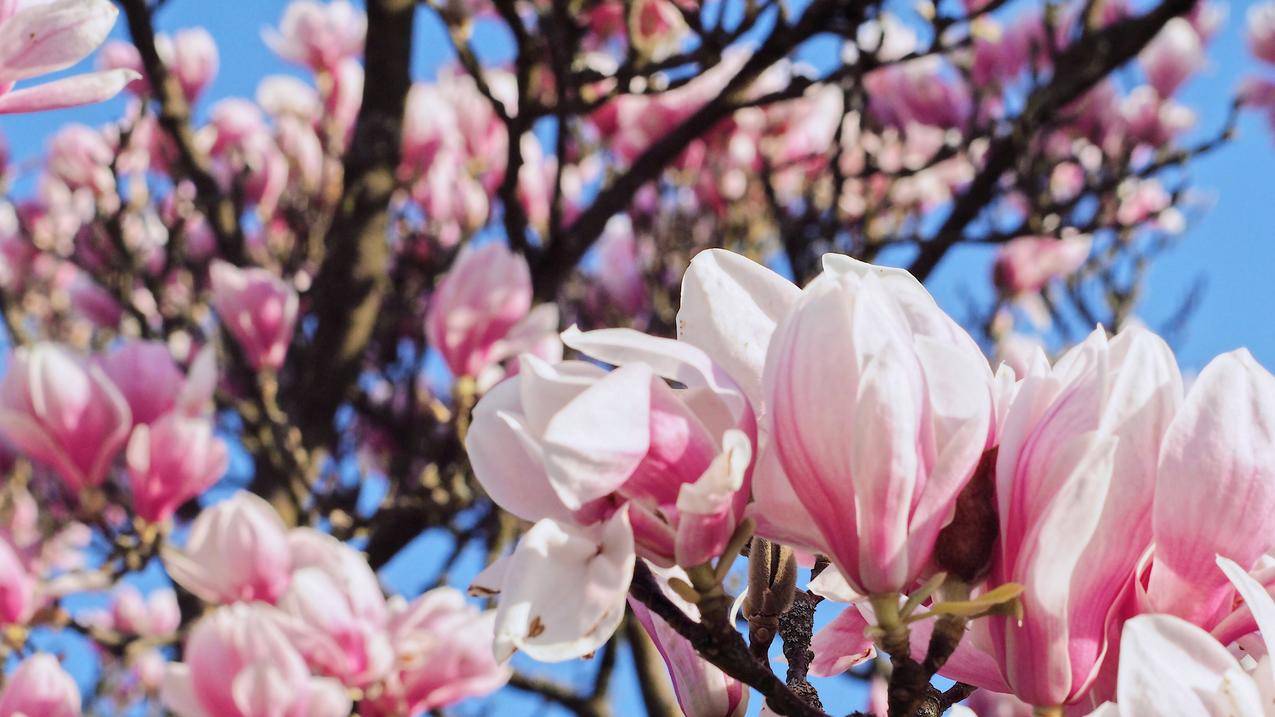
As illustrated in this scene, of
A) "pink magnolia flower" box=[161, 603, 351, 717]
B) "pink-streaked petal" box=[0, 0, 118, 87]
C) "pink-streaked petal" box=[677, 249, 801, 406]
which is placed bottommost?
"pink magnolia flower" box=[161, 603, 351, 717]

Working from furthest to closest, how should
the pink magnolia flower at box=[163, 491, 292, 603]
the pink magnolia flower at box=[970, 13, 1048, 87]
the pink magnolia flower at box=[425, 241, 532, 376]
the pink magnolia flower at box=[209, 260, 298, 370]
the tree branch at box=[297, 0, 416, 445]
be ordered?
1. the pink magnolia flower at box=[970, 13, 1048, 87]
2. the tree branch at box=[297, 0, 416, 445]
3. the pink magnolia flower at box=[209, 260, 298, 370]
4. the pink magnolia flower at box=[425, 241, 532, 376]
5. the pink magnolia flower at box=[163, 491, 292, 603]

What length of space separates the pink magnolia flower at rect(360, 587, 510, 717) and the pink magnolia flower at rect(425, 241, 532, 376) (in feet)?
2.24

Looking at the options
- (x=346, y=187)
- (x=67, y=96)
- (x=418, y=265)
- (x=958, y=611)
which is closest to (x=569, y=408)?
(x=958, y=611)

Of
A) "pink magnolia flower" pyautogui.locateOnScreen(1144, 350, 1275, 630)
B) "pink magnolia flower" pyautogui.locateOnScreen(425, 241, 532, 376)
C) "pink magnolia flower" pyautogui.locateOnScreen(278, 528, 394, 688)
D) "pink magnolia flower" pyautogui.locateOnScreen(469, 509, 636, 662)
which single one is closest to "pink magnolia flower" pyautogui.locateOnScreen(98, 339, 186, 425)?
"pink magnolia flower" pyautogui.locateOnScreen(425, 241, 532, 376)

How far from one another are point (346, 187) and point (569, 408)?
97.6 inches

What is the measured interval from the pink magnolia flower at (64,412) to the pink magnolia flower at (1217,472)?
195 centimetres

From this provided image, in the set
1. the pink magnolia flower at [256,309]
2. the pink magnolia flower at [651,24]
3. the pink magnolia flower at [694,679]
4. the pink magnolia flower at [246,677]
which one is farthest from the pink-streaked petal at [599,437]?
the pink magnolia flower at [256,309]

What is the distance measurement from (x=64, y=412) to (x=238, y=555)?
486 mm

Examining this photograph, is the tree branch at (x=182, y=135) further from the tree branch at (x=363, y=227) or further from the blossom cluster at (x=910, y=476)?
the blossom cluster at (x=910, y=476)

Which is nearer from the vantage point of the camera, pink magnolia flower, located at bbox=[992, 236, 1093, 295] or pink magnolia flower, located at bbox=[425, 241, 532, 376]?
pink magnolia flower, located at bbox=[425, 241, 532, 376]

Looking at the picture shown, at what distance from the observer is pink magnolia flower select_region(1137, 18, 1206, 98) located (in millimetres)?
4176

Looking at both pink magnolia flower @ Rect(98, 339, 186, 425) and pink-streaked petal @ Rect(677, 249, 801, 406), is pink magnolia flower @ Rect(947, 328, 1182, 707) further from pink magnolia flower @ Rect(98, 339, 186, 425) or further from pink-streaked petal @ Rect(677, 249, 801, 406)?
pink magnolia flower @ Rect(98, 339, 186, 425)

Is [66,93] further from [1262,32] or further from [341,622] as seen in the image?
[1262,32]

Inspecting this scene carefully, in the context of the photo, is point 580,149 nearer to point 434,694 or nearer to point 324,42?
point 324,42
